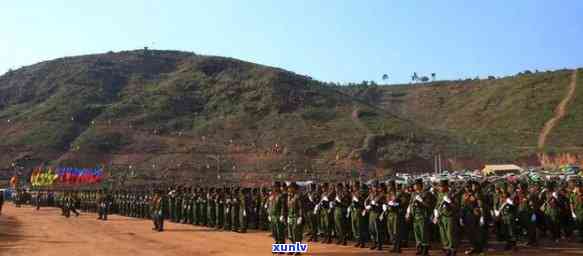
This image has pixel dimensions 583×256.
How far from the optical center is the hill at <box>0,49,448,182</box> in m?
66.3

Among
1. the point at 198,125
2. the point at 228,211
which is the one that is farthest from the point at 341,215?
the point at 198,125

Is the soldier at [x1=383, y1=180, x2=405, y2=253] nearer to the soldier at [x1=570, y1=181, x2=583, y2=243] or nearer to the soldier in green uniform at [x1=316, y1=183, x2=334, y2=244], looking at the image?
the soldier in green uniform at [x1=316, y1=183, x2=334, y2=244]

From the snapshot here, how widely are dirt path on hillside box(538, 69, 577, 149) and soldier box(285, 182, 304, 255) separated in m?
65.5

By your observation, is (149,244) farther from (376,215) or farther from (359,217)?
(376,215)

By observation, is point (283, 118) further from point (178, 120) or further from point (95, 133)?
point (95, 133)

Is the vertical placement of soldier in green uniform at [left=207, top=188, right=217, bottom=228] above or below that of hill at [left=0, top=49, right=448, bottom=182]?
below

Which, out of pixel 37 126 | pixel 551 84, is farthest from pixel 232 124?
pixel 551 84

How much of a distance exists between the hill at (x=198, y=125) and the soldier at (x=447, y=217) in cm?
4382

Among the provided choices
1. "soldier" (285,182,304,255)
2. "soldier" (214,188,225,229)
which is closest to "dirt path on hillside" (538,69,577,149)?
"soldier" (214,188,225,229)

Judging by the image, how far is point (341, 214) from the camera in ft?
58.2

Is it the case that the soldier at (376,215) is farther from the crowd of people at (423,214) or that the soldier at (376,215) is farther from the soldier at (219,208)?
the soldier at (219,208)

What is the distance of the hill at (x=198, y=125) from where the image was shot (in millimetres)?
66312

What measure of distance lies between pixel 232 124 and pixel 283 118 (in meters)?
6.37

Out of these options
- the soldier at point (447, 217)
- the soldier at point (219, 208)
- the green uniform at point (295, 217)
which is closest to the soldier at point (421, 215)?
the soldier at point (447, 217)
